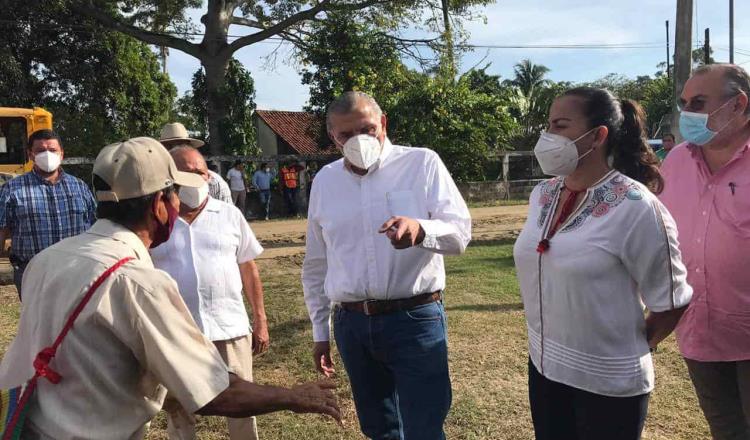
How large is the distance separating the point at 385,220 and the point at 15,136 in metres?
11.6

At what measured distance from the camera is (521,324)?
565cm

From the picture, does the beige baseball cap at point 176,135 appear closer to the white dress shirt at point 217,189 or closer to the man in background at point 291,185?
the white dress shirt at point 217,189

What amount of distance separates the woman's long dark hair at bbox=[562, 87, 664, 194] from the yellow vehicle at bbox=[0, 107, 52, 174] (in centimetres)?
1187

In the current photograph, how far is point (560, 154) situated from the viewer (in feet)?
7.16

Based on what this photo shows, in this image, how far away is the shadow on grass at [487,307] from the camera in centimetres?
619

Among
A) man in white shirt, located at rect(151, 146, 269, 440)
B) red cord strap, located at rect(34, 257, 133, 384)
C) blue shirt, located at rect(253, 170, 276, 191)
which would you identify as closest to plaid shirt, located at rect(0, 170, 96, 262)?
man in white shirt, located at rect(151, 146, 269, 440)

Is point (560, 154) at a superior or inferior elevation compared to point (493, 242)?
superior

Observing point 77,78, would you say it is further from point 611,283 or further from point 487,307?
point 611,283

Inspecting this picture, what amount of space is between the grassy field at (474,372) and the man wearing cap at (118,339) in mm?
2081

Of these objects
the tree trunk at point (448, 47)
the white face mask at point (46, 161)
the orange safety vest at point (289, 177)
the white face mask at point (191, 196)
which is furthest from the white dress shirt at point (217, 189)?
the tree trunk at point (448, 47)

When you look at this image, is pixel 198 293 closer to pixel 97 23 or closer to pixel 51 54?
pixel 97 23

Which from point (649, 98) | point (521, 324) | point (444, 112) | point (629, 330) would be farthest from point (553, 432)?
point (649, 98)

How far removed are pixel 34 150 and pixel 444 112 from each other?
579 inches

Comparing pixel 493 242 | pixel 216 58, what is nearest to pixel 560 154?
pixel 493 242
